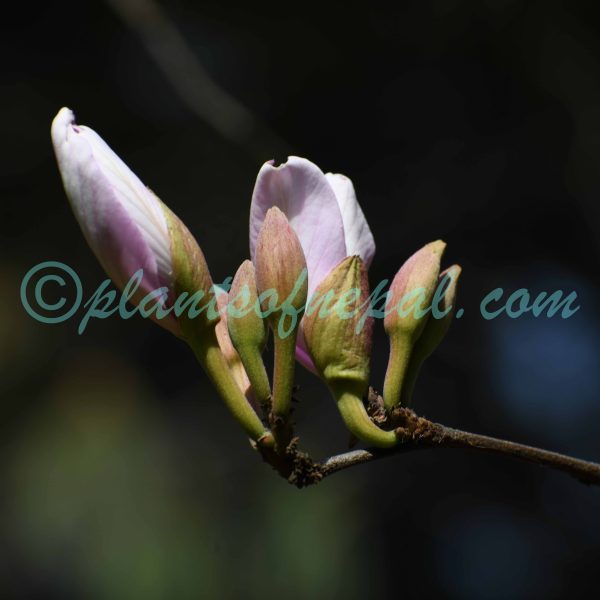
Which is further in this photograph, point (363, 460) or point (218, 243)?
point (218, 243)

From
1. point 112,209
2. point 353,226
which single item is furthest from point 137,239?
point 353,226

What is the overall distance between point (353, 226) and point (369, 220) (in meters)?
1.96

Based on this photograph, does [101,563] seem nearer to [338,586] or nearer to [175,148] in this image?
[338,586]

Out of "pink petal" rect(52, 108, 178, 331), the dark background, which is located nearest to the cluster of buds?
"pink petal" rect(52, 108, 178, 331)

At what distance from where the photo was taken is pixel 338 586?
2264 millimetres

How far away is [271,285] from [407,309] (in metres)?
0.08

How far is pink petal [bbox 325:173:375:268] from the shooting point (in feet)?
1.80

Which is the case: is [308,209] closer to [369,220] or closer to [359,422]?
[359,422]

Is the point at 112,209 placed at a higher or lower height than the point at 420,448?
higher

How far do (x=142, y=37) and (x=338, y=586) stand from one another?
1.28m

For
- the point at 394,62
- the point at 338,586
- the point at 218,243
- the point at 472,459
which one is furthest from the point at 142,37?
the point at 472,459

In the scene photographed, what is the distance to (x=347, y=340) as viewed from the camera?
1.60 feet

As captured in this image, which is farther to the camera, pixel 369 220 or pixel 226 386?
pixel 369 220

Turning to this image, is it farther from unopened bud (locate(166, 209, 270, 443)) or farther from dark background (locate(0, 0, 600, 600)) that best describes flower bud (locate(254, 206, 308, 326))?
dark background (locate(0, 0, 600, 600))
